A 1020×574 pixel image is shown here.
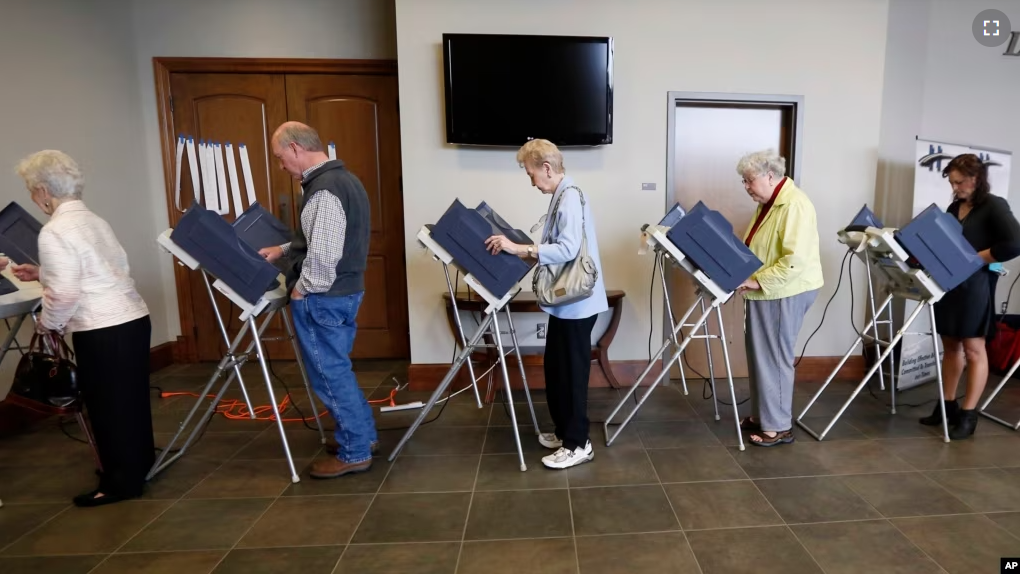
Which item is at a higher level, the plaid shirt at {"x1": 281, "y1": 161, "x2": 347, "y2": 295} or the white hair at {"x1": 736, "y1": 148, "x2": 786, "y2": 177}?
the white hair at {"x1": 736, "y1": 148, "x2": 786, "y2": 177}

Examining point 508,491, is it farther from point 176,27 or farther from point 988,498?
point 176,27

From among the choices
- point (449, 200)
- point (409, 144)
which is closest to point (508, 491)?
point (449, 200)

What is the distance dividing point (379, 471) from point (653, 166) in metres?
2.54

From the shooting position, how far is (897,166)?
3.83m

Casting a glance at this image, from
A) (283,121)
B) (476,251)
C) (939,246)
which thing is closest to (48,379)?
(476,251)

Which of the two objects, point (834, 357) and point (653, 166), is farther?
point (834, 357)

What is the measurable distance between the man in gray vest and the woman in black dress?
3.03 meters

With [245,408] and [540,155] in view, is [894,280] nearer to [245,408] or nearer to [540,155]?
[540,155]

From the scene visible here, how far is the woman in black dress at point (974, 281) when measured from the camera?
266cm

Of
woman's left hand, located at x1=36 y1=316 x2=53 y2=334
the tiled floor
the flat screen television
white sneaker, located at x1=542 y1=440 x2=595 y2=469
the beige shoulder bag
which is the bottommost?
the tiled floor

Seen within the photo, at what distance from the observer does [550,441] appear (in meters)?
2.72

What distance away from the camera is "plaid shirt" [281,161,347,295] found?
7.20ft

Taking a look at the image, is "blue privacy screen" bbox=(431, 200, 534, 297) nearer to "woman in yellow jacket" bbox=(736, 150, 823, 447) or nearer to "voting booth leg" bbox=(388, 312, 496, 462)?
"voting booth leg" bbox=(388, 312, 496, 462)

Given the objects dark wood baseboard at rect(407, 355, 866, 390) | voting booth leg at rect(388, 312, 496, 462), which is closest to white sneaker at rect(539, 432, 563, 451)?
voting booth leg at rect(388, 312, 496, 462)
